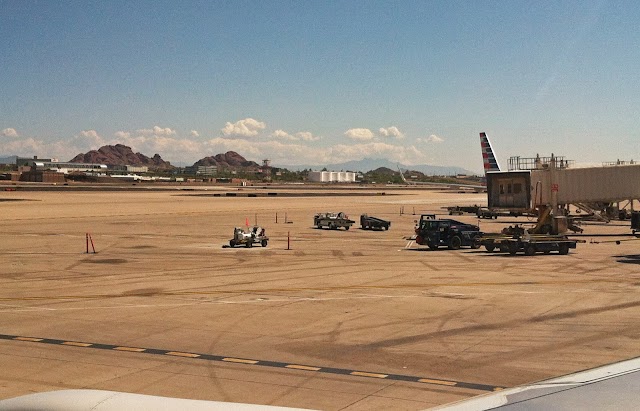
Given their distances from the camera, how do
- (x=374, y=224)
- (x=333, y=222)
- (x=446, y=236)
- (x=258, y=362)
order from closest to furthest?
(x=258, y=362)
(x=446, y=236)
(x=374, y=224)
(x=333, y=222)

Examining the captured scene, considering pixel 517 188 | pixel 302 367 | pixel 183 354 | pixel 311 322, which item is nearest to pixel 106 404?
pixel 302 367

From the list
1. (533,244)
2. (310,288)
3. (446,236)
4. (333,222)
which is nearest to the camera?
(310,288)

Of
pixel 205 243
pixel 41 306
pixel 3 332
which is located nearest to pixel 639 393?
pixel 3 332

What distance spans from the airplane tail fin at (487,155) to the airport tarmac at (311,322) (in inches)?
2028

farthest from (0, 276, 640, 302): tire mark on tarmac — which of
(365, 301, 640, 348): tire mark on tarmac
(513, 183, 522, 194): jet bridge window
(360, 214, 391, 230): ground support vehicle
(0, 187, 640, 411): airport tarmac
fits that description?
(360, 214, 391, 230): ground support vehicle

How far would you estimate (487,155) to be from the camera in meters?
102

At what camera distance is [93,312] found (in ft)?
88.0

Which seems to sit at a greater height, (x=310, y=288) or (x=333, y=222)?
(x=333, y=222)

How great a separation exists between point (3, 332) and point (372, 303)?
13811mm

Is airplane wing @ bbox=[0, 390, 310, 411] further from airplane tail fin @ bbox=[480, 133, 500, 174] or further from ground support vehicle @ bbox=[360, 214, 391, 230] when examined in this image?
airplane tail fin @ bbox=[480, 133, 500, 174]

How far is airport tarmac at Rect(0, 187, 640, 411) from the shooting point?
56.8ft

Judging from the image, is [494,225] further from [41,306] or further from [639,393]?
[639,393]

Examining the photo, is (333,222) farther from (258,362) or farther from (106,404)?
(106,404)

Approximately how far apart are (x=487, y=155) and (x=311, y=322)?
269 ft
